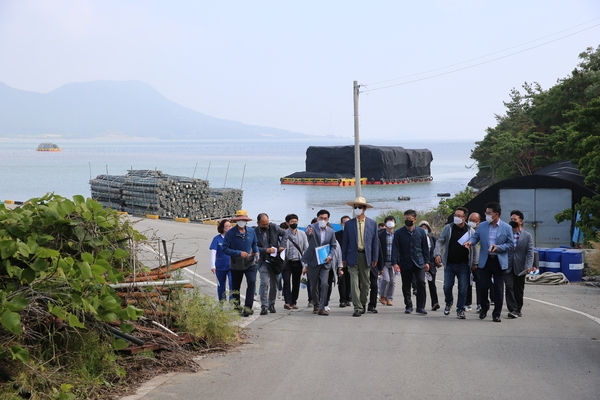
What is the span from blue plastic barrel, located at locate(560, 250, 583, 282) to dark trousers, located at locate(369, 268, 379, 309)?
7.81 metres

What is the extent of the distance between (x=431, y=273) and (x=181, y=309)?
5.76 m

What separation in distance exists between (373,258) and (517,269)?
2.27 meters

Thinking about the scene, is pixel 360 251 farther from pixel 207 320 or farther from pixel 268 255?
pixel 207 320

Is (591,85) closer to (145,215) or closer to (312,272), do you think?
(145,215)

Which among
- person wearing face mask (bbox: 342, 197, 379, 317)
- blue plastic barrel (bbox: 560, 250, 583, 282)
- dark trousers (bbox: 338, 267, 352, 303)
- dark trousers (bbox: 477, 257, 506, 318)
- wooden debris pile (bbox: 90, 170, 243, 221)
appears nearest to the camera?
dark trousers (bbox: 477, 257, 506, 318)

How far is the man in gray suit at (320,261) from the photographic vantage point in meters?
12.4

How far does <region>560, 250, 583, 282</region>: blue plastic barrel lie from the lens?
18.7 metres

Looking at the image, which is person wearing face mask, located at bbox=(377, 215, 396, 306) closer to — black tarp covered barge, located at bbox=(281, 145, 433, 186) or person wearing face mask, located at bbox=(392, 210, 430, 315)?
person wearing face mask, located at bbox=(392, 210, 430, 315)

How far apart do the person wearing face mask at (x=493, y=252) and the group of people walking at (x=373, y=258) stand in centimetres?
2

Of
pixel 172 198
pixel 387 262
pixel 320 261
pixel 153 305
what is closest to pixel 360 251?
pixel 320 261

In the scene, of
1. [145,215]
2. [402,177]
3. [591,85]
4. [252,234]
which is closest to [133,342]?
[252,234]

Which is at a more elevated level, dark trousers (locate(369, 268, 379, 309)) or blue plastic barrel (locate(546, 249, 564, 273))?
dark trousers (locate(369, 268, 379, 309))

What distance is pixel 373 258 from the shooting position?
41.0 ft

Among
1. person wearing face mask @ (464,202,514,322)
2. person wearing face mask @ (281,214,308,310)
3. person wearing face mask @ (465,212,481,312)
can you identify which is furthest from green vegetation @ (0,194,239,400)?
person wearing face mask @ (465,212,481,312)
